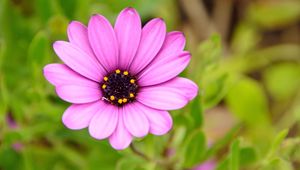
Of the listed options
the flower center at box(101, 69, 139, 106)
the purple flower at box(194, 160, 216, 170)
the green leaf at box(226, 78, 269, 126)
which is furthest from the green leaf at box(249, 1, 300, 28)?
the flower center at box(101, 69, 139, 106)

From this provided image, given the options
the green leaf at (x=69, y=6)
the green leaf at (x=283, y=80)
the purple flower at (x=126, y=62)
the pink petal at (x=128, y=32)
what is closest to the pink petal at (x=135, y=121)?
the purple flower at (x=126, y=62)

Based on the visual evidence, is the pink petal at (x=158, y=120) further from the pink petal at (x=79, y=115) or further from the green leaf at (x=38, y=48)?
the green leaf at (x=38, y=48)

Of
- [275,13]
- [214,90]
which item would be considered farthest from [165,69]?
[275,13]

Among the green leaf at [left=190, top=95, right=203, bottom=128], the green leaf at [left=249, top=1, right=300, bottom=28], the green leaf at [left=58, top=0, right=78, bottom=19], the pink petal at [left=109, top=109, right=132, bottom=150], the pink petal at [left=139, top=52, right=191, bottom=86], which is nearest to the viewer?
the pink petal at [left=109, top=109, right=132, bottom=150]

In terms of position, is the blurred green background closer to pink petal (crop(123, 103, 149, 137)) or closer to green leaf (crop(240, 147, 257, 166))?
green leaf (crop(240, 147, 257, 166))

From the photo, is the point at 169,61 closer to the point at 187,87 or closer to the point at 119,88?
the point at 187,87

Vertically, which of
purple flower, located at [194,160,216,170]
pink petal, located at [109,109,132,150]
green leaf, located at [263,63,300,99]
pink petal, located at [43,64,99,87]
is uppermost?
green leaf, located at [263,63,300,99]

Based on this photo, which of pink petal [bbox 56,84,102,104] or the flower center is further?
the flower center
